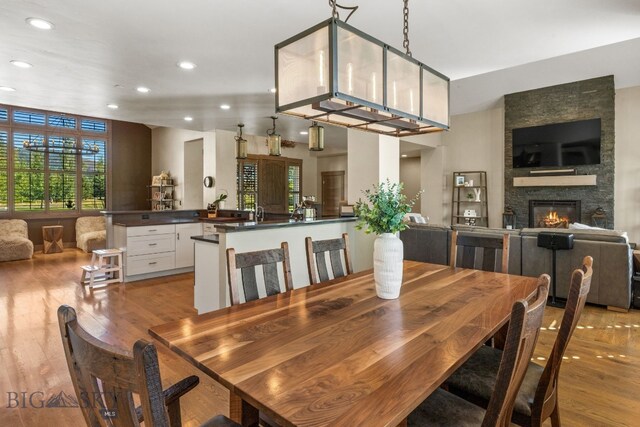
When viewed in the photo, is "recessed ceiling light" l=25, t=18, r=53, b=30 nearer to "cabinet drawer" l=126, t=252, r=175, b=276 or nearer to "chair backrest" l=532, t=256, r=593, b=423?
"cabinet drawer" l=126, t=252, r=175, b=276

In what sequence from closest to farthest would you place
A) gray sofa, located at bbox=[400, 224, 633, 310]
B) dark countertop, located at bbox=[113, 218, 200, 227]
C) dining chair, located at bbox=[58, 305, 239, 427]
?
dining chair, located at bbox=[58, 305, 239, 427] < gray sofa, located at bbox=[400, 224, 633, 310] < dark countertop, located at bbox=[113, 218, 200, 227]

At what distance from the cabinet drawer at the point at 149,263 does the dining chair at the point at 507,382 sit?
16.4 ft

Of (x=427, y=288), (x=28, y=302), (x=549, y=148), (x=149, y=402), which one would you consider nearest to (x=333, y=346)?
(x=149, y=402)

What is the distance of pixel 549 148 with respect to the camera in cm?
673

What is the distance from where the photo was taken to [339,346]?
124 centimetres

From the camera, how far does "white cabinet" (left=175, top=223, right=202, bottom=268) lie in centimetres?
577

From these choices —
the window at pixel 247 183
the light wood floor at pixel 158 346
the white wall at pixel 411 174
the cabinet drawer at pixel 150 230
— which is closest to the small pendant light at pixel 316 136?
the light wood floor at pixel 158 346

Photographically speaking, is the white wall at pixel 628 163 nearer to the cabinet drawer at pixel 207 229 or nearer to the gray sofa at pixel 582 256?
the gray sofa at pixel 582 256

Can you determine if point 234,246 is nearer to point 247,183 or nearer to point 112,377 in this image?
point 112,377

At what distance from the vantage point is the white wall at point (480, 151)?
759 centimetres

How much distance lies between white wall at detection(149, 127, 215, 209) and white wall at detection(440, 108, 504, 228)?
5200mm

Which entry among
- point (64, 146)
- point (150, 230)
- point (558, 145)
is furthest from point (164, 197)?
point (558, 145)

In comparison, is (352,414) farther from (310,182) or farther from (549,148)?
(310,182)

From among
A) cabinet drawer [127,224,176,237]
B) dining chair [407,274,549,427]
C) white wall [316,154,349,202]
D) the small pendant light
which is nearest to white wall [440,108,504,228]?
white wall [316,154,349,202]
